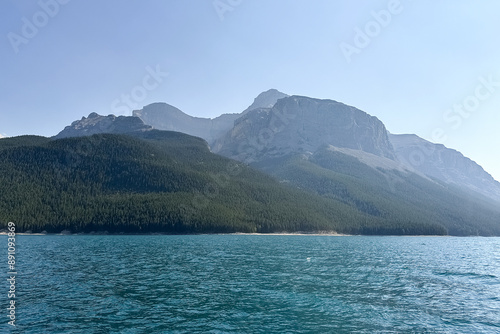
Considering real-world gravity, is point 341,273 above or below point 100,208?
below

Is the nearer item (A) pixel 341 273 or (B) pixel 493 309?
(B) pixel 493 309

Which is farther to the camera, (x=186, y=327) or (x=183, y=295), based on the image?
(x=183, y=295)

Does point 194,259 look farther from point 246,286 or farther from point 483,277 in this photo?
point 483,277

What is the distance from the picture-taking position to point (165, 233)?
630 ft

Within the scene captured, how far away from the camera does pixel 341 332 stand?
112 ft

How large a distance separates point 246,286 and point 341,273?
2362 centimetres

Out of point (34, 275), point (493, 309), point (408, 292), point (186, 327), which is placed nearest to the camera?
point (186, 327)

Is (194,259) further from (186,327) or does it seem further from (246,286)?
(186,327)

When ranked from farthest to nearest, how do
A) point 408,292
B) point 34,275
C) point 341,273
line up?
point 341,273
point 34,275
point 408,292

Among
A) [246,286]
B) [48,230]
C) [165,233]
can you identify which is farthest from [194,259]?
[48,230]

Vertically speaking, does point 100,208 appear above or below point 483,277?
above

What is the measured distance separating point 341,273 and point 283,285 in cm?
1854

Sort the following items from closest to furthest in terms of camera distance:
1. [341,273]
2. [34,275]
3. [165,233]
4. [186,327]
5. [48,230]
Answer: [186,327]
[34,275]
[341,273]
[48,230]
[165,233]

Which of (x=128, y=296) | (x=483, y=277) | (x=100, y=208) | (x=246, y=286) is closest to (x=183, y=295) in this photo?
(x=128, y=296)
